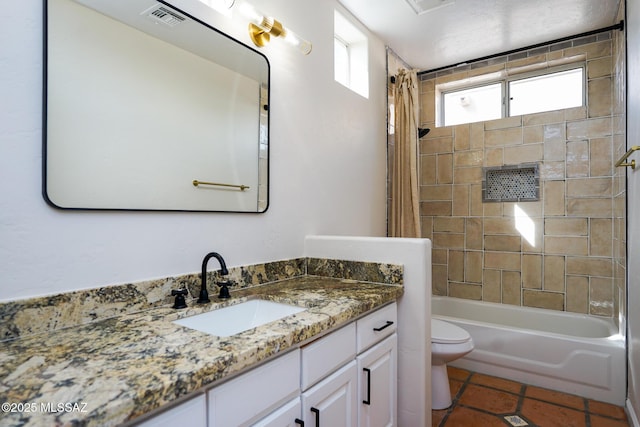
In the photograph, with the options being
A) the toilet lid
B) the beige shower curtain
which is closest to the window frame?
the beige shower curtain

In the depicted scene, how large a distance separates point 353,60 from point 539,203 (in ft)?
6.29

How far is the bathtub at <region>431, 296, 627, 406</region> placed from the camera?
211 cm

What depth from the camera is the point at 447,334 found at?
2.09 m

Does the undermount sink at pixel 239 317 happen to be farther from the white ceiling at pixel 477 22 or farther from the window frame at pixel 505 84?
the window frame at pixel 505 84

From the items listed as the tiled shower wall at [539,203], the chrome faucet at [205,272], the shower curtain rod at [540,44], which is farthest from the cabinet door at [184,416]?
the shower curtain rod at [540,44]

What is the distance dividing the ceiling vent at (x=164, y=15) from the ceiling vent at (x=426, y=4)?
1.60 m

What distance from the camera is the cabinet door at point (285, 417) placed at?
884mm

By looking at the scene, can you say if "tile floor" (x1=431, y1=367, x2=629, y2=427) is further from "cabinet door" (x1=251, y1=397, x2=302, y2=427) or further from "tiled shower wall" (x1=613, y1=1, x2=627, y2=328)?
"cabinet door" (x1=251, y1=397, x2=302, y2=427)

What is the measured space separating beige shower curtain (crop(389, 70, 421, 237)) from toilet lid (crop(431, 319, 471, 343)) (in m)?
0.78

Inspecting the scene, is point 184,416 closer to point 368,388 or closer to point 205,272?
point 205,272

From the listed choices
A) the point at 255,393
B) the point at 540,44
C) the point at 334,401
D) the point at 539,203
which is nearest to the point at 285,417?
the point at 255,393

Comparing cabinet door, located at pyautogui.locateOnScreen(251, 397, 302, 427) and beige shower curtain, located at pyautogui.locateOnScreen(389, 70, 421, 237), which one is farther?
beige shower curtain, located at pyautogui.locateOnScreen(389, 70, 421, 237)

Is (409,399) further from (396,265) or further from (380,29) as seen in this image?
(380,29)

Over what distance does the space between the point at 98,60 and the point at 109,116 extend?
0.17 meters
